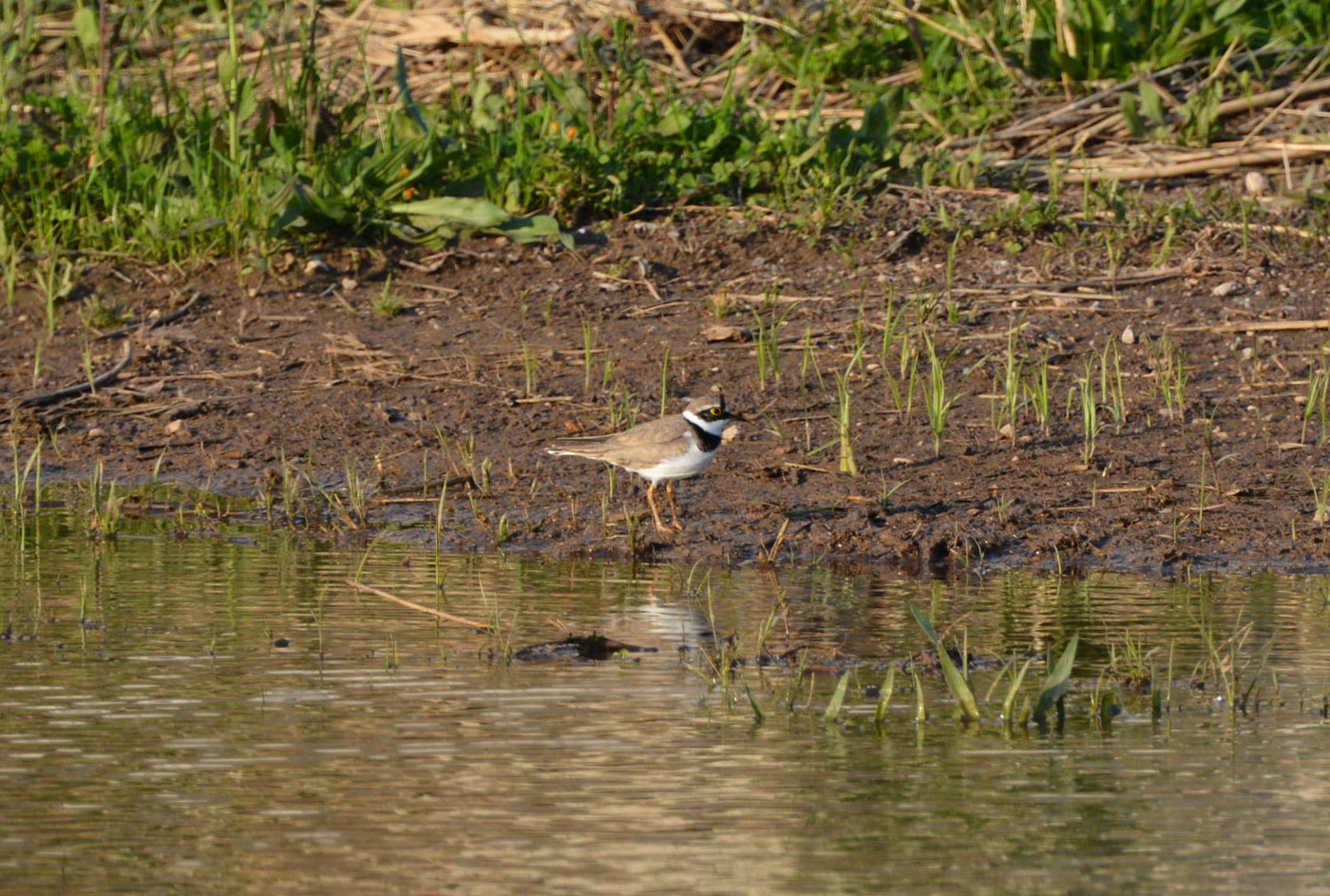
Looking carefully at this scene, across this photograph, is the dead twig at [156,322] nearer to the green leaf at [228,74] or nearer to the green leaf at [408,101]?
the green leaf at [228,74]

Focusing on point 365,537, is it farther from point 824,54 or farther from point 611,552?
point 824,54

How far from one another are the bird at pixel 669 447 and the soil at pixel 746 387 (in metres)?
0.20

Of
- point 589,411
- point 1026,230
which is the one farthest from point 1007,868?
point 1026,230

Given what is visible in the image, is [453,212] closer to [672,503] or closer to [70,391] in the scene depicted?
[70,391]

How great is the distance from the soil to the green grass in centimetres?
26

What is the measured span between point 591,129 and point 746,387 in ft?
9.61

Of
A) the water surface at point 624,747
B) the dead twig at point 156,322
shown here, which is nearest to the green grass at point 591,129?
the dead twig at point 156,322

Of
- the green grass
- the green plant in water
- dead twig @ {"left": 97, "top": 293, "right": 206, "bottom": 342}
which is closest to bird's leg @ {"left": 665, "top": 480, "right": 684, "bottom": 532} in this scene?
the green plant in water

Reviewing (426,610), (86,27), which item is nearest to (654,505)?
(426,610)

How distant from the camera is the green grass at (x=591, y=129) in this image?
11812mm

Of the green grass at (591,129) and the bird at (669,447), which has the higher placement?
the green grass at (591,129)

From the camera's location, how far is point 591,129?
12398 millimetres

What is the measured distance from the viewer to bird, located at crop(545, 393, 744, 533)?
8.50 meters

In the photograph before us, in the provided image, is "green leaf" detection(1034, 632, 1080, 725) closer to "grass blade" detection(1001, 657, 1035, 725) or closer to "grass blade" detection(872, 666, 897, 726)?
"grass blade" detection(1001, 657, 1035, 725)
